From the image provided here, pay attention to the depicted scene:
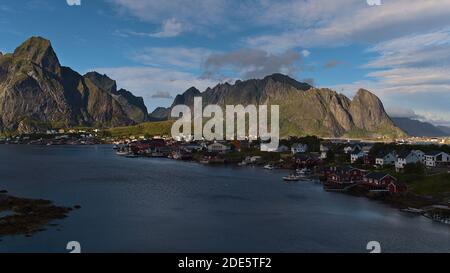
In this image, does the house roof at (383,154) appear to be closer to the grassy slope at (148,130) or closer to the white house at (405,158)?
the white house at (405,158)

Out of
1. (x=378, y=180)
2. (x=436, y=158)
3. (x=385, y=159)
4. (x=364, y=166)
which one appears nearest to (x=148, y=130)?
(x=364, y=166)

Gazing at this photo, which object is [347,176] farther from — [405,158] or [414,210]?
[414,210]

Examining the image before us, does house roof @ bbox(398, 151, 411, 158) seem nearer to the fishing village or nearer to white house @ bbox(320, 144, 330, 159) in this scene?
the fishing village

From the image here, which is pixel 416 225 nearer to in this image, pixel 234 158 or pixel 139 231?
pixel 139 231

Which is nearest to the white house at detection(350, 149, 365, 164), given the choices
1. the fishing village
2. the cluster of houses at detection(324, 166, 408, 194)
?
the fishing village

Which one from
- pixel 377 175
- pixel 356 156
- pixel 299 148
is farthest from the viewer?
pixel 299 148

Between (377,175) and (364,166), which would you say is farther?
(364,166)

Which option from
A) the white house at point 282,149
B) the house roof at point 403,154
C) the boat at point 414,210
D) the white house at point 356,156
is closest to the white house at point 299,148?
the white house at point 282,149

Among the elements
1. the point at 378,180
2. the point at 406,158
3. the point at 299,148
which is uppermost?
the point at 406,158
